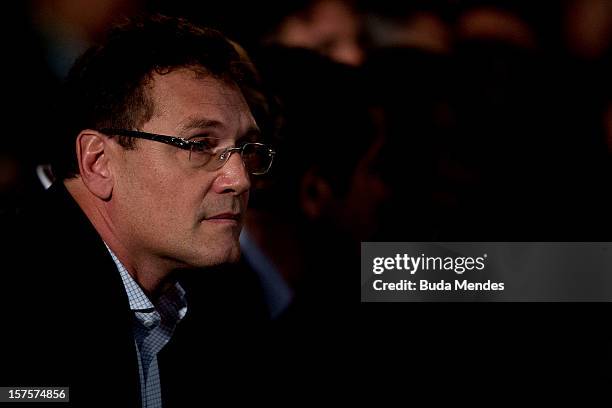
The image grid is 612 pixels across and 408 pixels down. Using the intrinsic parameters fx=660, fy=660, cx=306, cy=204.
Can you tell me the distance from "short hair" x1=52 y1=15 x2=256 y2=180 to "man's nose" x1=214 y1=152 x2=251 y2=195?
0.21 metres

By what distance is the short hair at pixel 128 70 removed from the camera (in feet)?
5.13

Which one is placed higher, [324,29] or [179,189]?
[324,29]

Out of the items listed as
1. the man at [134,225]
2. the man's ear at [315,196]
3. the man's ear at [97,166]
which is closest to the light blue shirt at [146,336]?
the man at [134,225]

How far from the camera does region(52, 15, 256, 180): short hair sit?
1.56 m

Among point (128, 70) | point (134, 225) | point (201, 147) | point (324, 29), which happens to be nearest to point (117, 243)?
point (134, 225)

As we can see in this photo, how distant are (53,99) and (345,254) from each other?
100 cm

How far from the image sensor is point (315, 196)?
87.0 inches

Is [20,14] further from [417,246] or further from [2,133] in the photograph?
[417,246]

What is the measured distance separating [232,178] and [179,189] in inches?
5.0

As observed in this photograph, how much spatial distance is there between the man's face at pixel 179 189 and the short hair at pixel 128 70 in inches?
1.6

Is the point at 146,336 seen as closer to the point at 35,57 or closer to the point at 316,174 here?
the point at 316,174

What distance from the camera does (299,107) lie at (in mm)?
2227

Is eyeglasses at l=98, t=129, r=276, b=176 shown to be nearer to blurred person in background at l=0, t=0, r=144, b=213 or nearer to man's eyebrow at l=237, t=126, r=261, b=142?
Answer: man's eyebrow at l=237, t=126, r=261, b=142

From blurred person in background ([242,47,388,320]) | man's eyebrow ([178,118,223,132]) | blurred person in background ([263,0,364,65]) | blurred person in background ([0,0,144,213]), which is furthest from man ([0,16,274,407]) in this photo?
blurred person in background ([263,0,364,65])
